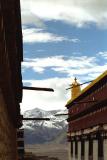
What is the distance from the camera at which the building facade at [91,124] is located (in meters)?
39.1

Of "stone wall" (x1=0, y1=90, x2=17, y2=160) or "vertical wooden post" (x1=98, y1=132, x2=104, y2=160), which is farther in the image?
"vertical wooden post" (x1=98, y1=132, x2=104, y2=160)

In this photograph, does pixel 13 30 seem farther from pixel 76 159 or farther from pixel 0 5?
pixel 76 159

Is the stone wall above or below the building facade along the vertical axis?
below

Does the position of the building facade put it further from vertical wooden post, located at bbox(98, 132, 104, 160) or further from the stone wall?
the stone wall

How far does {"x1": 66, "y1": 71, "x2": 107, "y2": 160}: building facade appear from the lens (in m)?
39.1

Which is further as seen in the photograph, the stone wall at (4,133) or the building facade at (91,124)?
the building facade at (91,124)

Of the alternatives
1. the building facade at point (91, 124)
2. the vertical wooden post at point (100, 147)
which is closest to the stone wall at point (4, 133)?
the building facade at point (91, 124)

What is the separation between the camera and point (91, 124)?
144ft

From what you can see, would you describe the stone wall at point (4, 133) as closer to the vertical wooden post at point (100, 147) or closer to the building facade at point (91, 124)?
the building facade at point (91, 124)

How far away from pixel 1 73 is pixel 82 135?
1719 inches

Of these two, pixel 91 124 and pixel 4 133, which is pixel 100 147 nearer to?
pixel 91 124

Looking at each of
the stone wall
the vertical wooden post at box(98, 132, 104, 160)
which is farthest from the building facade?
the stone wall

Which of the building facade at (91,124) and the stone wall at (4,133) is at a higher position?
the building facade at (91,124)

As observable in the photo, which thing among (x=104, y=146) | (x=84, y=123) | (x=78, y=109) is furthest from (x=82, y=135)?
(x=104, y=146)
